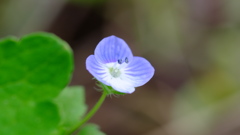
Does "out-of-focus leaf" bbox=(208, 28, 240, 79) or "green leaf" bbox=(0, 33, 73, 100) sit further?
"out-of-focus leaf" bbox=(208, 28, 240, 79)

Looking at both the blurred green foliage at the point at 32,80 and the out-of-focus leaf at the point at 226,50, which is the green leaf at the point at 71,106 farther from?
the out-of-focus leaf at the point at 226,50

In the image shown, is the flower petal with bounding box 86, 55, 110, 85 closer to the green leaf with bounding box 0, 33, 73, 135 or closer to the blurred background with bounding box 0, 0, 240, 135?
the green leaf with bounding box 0, 33, 73, 135

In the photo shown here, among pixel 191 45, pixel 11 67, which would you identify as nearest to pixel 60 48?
pixel 11 67

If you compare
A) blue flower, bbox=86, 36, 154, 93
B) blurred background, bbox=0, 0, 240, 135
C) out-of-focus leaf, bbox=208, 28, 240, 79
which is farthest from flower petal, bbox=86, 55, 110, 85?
out-of-focus leaf, bbox=208, 28, 240, 79

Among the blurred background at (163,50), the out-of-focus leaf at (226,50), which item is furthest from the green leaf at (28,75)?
the out-of-focus leaf at (226,50)

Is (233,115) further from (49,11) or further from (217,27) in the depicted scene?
(49,11)

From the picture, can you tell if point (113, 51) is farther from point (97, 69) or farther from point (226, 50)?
point (226, 50)
